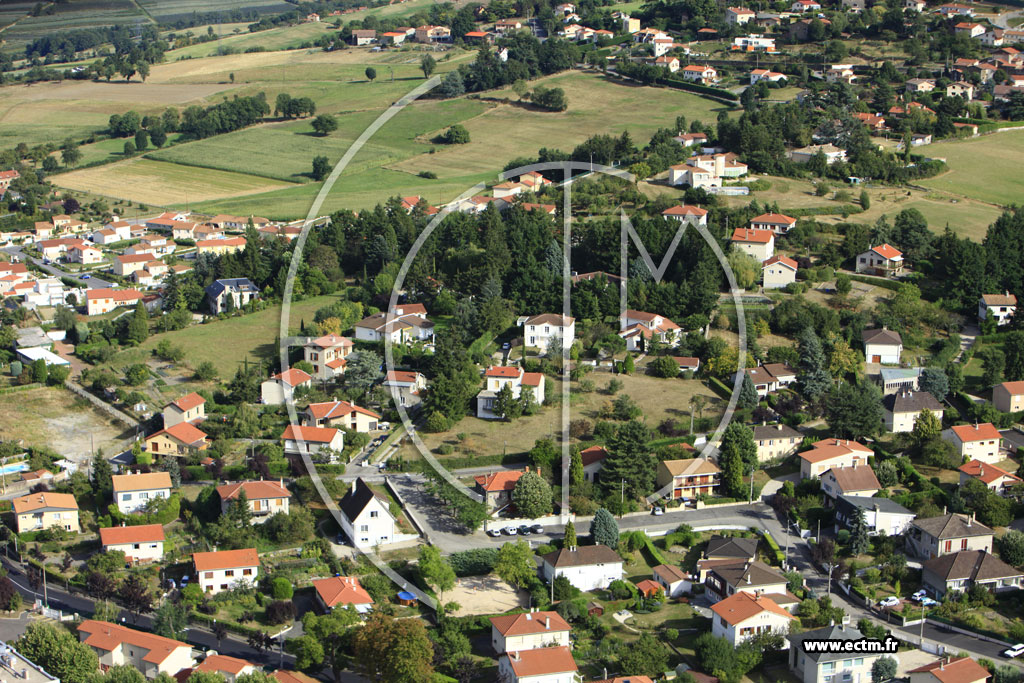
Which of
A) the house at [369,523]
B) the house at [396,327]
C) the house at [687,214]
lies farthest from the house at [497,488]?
the house at [687,214]

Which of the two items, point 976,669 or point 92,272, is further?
point 92,272

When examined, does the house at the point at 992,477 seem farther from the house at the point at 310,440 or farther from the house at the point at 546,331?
the house at the point at 310,440

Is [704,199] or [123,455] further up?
[704,199]

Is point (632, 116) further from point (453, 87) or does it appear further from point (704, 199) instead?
point (704, 199)

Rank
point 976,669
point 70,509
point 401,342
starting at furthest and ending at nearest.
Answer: point 401,342, point 70,509, point 976,669

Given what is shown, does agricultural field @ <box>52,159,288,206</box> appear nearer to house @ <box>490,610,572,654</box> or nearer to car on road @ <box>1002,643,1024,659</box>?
house @ <box>490,610,572,654</box>

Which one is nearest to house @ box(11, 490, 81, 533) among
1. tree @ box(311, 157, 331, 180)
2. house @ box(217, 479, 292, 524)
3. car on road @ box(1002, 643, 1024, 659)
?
house @ box(217, 479, 292, 524)

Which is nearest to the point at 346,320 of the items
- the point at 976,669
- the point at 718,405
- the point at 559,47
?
the point at 718,405
